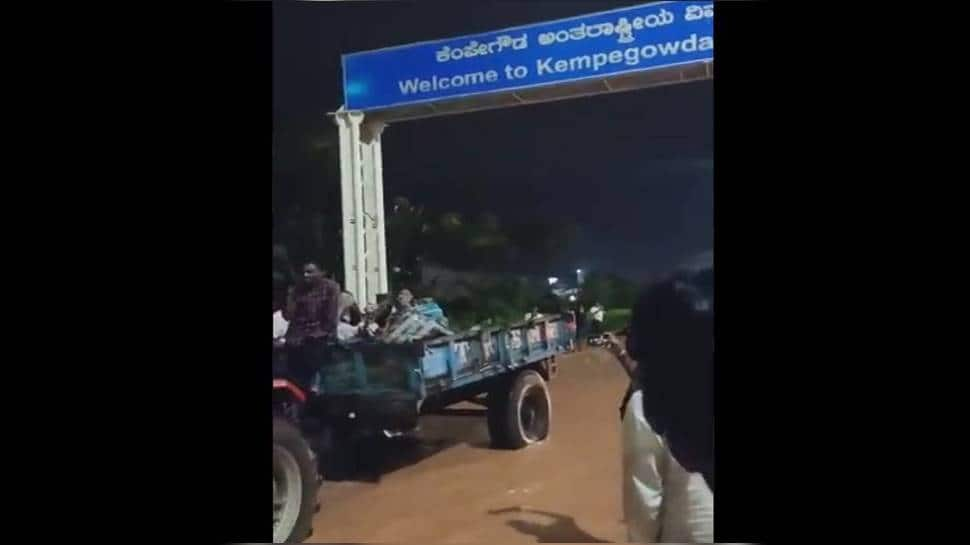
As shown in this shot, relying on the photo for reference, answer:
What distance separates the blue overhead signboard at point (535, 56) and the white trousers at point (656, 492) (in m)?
1.07

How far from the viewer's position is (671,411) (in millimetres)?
2584

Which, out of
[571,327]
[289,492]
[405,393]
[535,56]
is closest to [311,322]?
[405,393]

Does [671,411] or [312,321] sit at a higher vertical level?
[312,321]

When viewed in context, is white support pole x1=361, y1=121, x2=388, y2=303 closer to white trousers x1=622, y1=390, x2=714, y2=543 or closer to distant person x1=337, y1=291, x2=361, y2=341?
distant person x1=337, y1=291, x2=361, y2=341

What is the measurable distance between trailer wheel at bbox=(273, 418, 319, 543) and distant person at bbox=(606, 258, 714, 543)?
1045 millimetres

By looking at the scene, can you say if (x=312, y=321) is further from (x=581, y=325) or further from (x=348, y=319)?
(x=581, y=325)

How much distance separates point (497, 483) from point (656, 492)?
0.51 metres

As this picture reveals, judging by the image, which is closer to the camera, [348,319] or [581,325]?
[581,325]

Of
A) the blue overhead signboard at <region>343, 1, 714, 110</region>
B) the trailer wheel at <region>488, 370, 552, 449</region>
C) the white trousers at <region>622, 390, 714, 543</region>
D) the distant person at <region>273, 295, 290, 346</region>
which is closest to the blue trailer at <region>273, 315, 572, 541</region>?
the trailer wheel at <region>488, 370, 552, 449</region>

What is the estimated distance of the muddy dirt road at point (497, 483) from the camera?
2.62 meters
